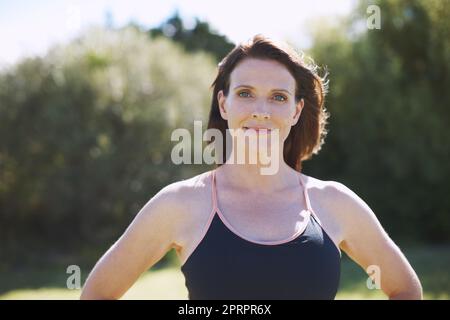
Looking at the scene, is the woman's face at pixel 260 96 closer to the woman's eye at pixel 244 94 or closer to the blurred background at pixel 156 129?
the woman's eye at pixel 244 94

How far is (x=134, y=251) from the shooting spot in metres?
2.12

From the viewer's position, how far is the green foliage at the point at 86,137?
34.4ft

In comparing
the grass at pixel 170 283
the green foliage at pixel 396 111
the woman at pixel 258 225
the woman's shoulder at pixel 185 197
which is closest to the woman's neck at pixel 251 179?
the woman at pixel 258 225

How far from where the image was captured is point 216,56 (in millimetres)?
12781

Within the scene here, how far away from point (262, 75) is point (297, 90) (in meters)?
0.25

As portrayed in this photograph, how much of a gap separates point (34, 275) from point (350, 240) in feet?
27.7

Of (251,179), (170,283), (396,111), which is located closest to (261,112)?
(251,179)

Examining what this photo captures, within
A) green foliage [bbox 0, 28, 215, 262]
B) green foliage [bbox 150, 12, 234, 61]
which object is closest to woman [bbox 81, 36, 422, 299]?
green foliage [bbox 0, 28, 215, 262]

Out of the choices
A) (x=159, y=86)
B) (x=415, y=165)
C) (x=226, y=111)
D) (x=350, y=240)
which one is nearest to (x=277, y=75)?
(x=226, y=111)

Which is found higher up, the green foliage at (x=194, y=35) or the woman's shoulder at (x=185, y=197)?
the green foliage at (x=194, y=35)

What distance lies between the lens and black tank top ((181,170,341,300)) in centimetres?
204

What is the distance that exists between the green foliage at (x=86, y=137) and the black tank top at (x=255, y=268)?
867cm

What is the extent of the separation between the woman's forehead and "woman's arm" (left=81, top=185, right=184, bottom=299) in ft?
1.97

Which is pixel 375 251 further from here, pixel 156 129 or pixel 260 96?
pixel 156 129
